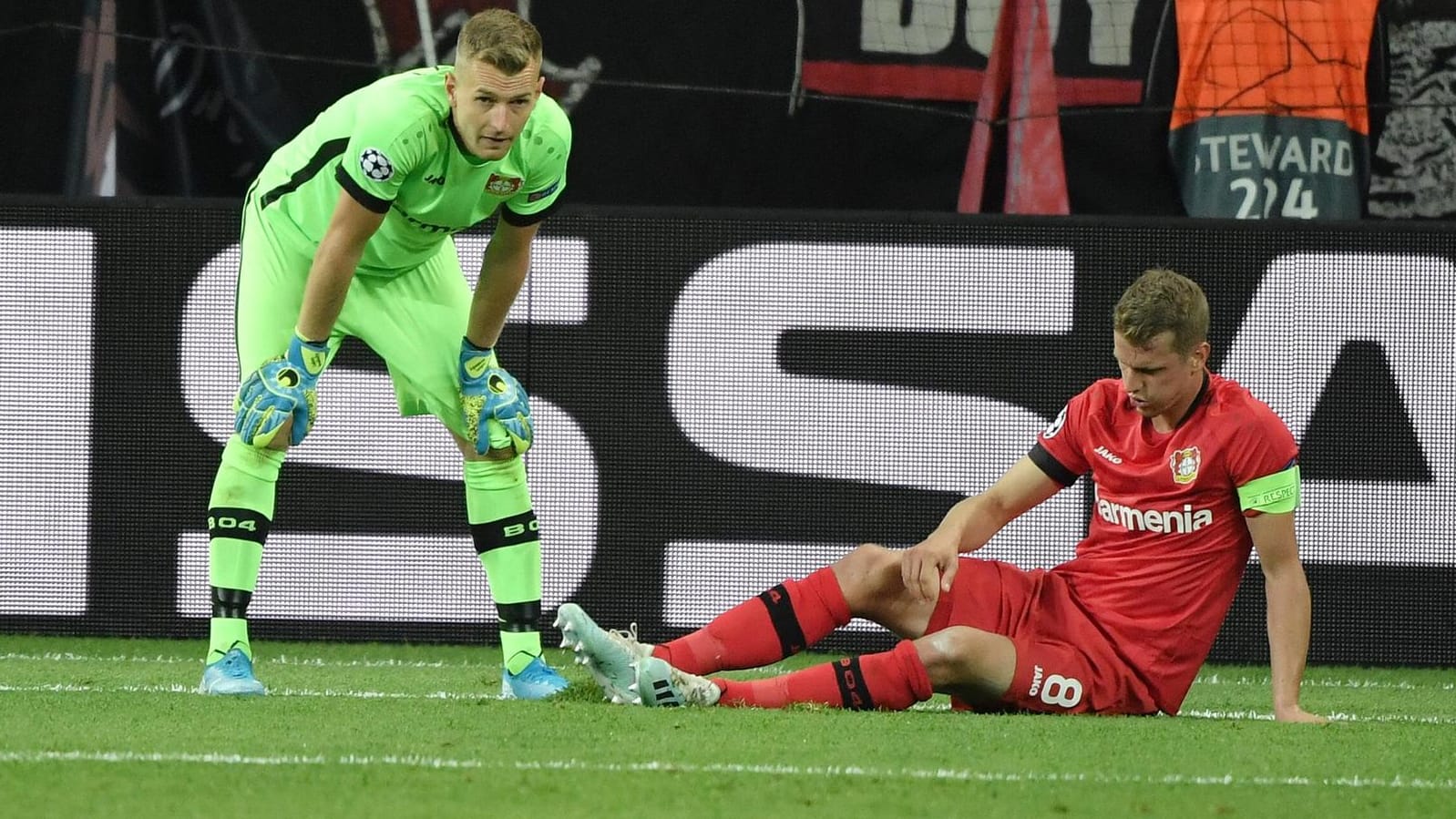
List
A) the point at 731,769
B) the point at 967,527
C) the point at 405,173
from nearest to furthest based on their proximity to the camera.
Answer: the point at 731,769
the point at 405,173
the point at 967,527

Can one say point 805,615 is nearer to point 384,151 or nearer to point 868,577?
point 868,577

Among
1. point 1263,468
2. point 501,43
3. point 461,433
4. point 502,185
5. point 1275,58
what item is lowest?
point 461,433

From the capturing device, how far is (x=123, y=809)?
3123mm

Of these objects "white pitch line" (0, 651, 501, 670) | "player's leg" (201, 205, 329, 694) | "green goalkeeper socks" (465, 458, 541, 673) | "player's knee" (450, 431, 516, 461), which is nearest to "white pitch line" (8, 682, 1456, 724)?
"player's leg" (201, 205, 329, 694)

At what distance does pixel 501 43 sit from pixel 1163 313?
1.55 meters

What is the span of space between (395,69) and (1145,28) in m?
2.98

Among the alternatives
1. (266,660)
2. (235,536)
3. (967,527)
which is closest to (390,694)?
(235,536)

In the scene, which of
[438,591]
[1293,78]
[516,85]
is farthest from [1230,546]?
[1293,78]

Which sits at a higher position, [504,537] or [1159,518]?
[1159,518]

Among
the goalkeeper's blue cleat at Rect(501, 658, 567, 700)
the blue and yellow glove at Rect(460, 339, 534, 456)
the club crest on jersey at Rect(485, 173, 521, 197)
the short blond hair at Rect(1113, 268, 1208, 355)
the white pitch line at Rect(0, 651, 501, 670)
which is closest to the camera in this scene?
the short blond hair at Rect(1113, 268, 1208, 355)

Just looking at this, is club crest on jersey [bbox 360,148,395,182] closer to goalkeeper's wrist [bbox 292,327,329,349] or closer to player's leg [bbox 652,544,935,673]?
goalkeeper's wrist [bbox 292,327,329,349]

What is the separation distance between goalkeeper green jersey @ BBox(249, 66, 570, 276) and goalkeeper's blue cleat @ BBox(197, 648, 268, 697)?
1.00 m

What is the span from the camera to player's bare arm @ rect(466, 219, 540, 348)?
477cm

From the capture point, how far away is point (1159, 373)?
4.29 m
